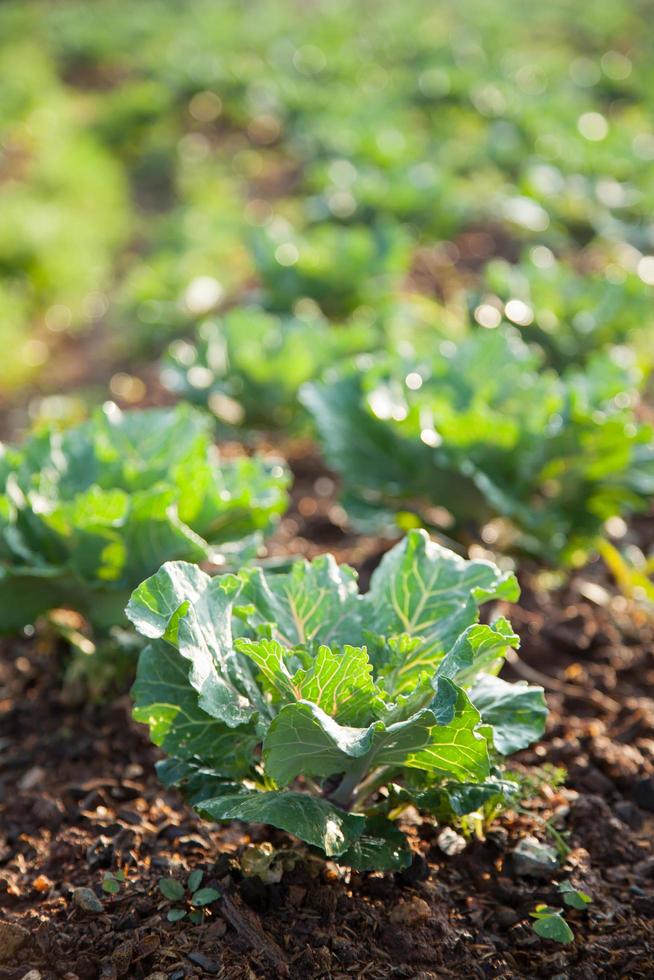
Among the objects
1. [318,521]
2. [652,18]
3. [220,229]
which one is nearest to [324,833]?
[318,521]

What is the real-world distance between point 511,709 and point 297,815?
0.51 metres

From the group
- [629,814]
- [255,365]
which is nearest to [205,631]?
[629,814]

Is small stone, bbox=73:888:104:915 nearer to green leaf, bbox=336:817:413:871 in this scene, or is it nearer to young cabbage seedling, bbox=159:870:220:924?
young cabbage seedling, bbox=159:870:220:924

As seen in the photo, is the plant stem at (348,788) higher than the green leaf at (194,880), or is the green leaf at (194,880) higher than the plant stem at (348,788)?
the plant stem at (348,788)

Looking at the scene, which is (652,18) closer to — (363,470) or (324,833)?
(363,470)

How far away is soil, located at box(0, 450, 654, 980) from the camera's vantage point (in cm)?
201

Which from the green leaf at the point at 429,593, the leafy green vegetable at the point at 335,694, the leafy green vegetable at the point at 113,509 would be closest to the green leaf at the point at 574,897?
the leafy green vegetable at the point at 335,694

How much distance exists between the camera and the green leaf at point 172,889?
211 centimetres

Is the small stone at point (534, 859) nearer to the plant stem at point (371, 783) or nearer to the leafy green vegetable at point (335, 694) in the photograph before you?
the leafy green vegetable at point (335, 694)

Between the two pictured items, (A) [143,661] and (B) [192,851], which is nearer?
(A) [143,661]

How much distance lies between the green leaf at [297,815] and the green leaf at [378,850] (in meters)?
0.04

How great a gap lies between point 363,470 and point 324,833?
1.54 meters

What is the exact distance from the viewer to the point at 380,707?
1.92 m

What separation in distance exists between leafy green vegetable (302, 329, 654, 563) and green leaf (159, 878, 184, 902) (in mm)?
1400
